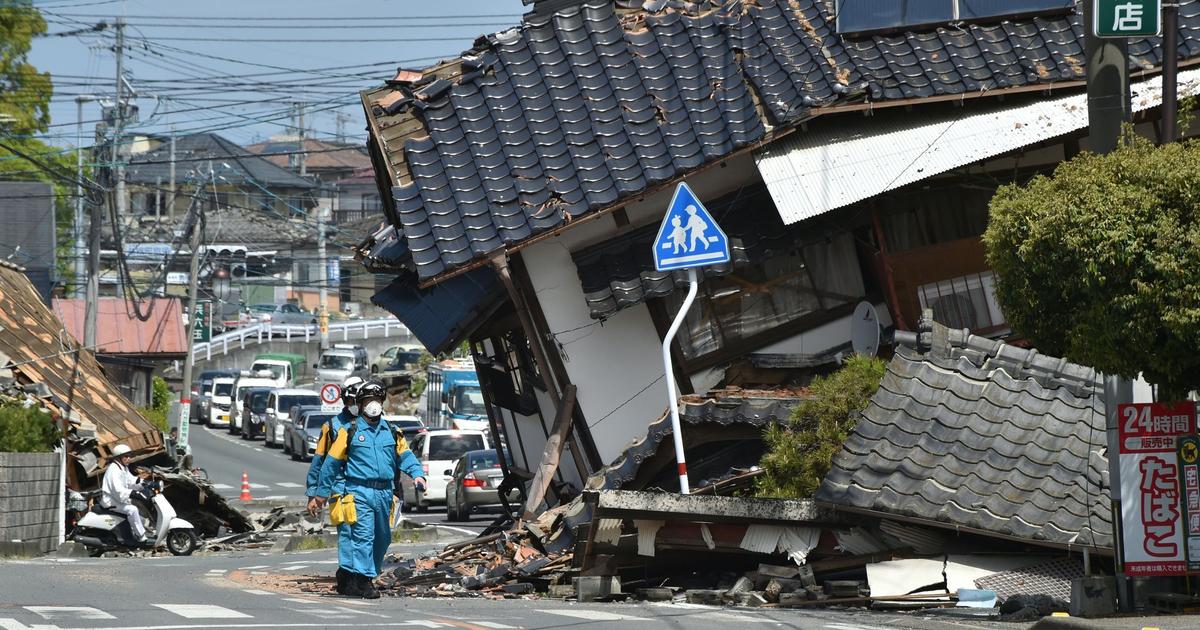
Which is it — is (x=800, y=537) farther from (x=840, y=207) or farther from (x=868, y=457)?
(x=840, y=207)

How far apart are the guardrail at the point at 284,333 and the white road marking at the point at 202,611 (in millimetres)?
63649

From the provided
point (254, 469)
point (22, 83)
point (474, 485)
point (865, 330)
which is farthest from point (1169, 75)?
point (22, 83)

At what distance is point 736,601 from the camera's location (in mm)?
11234

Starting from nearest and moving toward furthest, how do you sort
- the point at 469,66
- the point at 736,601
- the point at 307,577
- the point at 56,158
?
the point at 736,601
the point at 307,577
the point at 469,66
the point at 56,158

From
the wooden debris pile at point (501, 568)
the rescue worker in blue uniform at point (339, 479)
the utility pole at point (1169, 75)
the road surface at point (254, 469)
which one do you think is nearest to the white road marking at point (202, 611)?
the rescue worker in blue uniform at point (339, 479)

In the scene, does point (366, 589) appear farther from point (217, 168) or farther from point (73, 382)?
point (217, 168)

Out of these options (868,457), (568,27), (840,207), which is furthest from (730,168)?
(868,457)

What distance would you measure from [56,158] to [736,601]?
4626cm

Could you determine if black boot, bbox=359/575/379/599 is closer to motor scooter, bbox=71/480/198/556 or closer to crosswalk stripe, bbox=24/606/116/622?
crosswalk stripe, bbox=24/606/116/622

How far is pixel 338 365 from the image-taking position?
206 feet

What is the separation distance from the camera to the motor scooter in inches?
797

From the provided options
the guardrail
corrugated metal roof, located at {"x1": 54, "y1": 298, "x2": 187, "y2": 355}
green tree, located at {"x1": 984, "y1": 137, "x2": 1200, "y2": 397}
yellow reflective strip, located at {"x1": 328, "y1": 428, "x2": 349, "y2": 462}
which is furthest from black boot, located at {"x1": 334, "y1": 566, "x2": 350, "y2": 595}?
the guardrail

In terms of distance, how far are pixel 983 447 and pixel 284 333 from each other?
6490 centimetres

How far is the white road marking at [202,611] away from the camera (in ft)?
31.2
